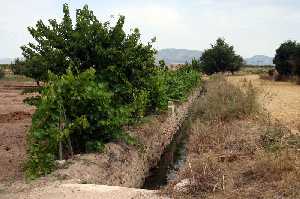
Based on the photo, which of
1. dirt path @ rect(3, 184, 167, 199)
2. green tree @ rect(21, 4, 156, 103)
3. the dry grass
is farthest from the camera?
green tree @ rect(21, 4, 156, 103)

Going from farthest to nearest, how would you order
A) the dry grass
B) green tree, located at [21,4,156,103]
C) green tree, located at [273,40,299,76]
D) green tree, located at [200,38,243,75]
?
green tree, located at [200,38,243,75] → green tree, located at [273,40,299,76] → green tree, located at [21,4,156,103] → the dry grass

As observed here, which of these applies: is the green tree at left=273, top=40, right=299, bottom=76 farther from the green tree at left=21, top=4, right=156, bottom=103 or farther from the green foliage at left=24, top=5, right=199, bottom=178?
the green tree at left=21, top=4, right=156, bottom=103

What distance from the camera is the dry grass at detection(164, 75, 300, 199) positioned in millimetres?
8047

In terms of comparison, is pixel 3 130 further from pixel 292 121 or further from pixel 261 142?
pixel 292 121

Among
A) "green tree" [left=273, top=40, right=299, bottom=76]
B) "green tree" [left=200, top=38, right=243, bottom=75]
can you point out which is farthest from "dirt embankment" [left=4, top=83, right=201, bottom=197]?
A: "green tree" [left=200, top=38, right=243, bottom=75]

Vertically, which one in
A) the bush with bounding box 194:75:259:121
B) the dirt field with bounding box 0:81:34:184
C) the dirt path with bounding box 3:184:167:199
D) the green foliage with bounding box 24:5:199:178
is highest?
the green foliage with bounding box 24:5:199:178

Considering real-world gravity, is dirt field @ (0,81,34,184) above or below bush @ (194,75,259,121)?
below

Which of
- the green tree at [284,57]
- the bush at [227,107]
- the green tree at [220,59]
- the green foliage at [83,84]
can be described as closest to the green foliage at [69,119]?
A: the green foliage at [83,84]

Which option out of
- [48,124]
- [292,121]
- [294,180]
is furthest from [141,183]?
[292,121]

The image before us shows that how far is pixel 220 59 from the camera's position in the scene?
2603 inches

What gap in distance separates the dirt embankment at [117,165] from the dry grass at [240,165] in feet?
4.15

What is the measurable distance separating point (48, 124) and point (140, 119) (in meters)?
5.32

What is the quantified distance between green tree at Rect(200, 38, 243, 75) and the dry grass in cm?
5081

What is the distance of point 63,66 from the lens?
13.5m
